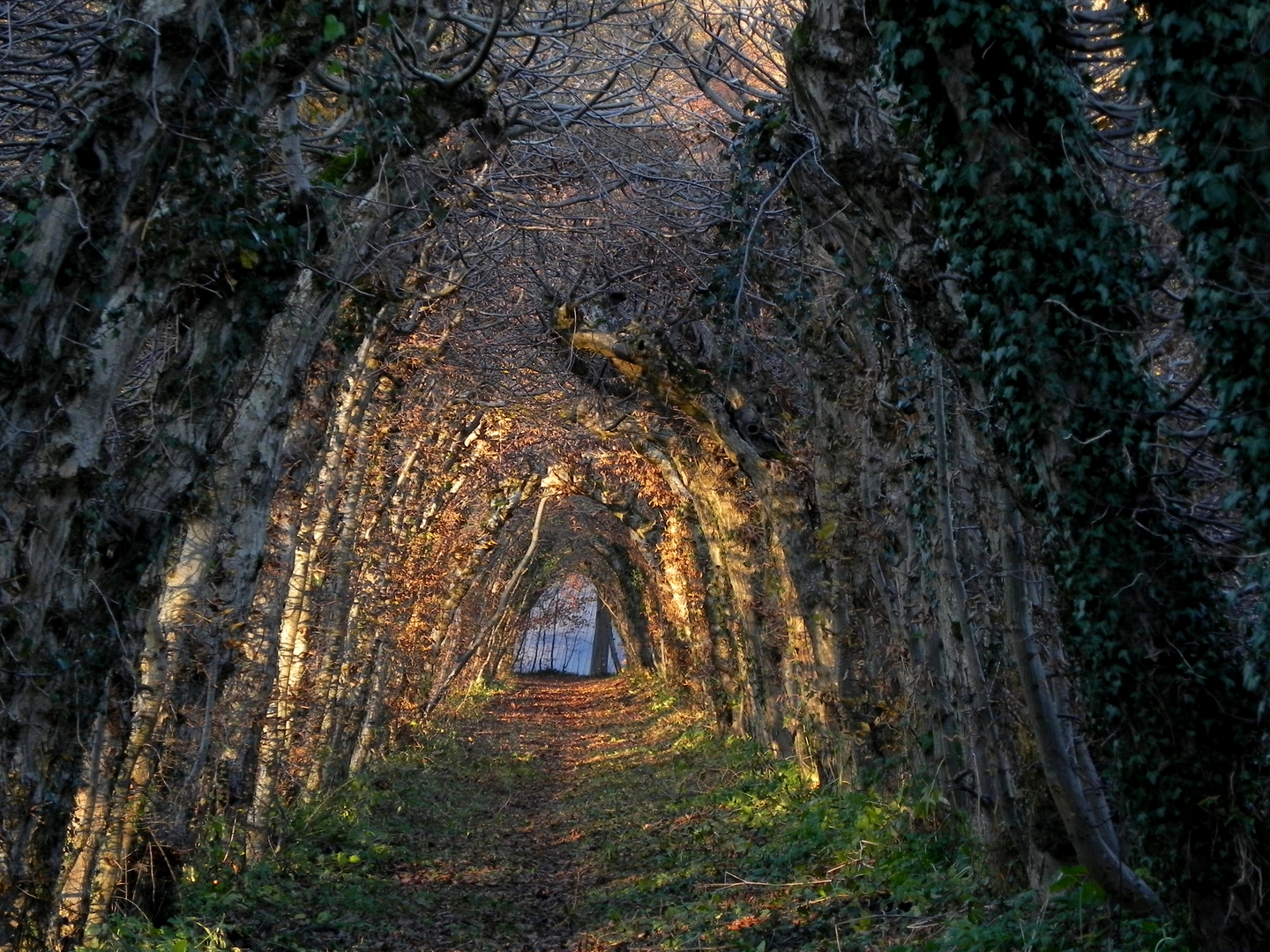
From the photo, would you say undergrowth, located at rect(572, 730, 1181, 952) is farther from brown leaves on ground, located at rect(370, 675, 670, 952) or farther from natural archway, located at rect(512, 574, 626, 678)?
natural archway, located at rect(512, 574, 626, 678)

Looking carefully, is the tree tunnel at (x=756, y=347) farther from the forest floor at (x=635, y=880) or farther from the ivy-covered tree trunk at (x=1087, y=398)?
the forest floor at (x=635, y=880)

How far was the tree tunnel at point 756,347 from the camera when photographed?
4.73m

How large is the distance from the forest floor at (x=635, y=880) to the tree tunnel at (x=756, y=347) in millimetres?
408

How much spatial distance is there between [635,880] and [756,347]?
568 cm

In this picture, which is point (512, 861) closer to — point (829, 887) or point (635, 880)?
point (635, 880)

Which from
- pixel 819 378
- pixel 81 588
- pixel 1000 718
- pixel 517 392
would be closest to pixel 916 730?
pixel 1000 718

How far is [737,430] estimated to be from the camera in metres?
13.8

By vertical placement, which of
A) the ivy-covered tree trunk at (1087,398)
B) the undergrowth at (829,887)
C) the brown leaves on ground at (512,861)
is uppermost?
the ivy-covered tree trunk at (1087,398)

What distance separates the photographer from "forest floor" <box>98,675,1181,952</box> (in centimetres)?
755

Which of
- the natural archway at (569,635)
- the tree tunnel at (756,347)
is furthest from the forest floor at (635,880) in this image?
the natural archway at (569,635)

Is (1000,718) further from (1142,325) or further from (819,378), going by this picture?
(819,378)

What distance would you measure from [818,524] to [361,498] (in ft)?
16.8

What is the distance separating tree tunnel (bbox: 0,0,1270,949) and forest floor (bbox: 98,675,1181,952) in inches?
16.1

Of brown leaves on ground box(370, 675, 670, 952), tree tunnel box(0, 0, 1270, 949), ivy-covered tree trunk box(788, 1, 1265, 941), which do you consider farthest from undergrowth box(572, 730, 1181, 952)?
ivy-covered tree trunk box(788, 1, 1265, 941)
